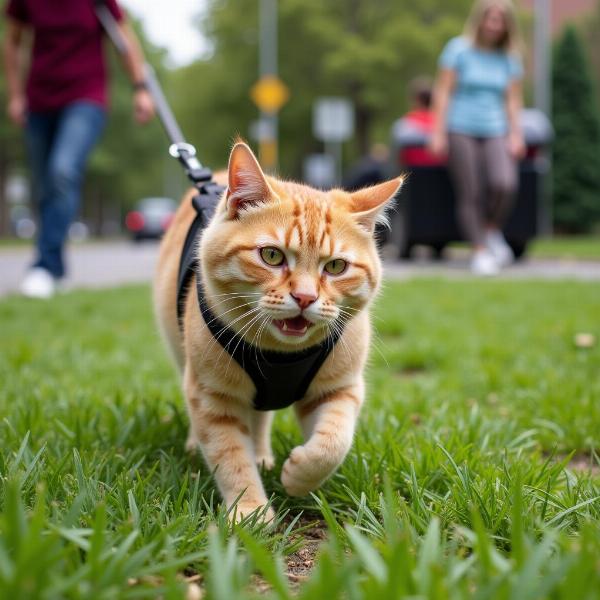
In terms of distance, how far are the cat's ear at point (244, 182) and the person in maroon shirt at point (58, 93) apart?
390 centimetres

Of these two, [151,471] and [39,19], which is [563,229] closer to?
[39,19]

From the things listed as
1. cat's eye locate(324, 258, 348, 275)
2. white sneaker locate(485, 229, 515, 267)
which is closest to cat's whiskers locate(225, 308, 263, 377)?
cat's eye locate(324, 258, 348, 275)

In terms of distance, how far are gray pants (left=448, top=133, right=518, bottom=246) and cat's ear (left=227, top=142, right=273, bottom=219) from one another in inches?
246

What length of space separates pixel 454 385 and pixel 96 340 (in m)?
2.29

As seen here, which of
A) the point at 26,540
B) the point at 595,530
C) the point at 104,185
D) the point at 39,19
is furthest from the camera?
the point at 104,185

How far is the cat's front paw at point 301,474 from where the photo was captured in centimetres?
189

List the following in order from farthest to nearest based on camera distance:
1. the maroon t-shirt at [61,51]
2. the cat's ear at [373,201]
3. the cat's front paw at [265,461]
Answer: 1. the maroon t-shirt at [61,51]
2. the cat's front paw at [265,461]
3. the cat's ear at [373,201]

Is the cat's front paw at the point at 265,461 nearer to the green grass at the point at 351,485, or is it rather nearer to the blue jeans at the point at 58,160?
the green grass at the point at 351,485

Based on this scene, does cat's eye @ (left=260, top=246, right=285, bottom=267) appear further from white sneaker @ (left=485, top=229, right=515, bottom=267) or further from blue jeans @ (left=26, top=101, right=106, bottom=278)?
white sneaker @ (left=485, top=229, right=515, bottom=267)

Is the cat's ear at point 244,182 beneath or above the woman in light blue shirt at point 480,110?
beneath

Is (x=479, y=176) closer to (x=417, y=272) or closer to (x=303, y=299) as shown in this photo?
(x=417, y=272)

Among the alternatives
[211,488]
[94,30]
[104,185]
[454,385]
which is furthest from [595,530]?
[104,185]

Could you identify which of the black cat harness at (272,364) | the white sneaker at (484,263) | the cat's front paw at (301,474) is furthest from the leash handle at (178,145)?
the white sneaker at (484,263)

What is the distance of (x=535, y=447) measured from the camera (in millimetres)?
2586
